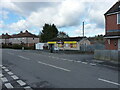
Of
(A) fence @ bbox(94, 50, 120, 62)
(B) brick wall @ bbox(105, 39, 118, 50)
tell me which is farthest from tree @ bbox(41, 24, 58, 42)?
(A) fence @ bbox(94, 50, 120, 62)

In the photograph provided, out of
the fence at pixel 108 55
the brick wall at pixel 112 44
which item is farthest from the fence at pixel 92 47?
the fence at pixel 108 55

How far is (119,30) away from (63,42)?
2272 centimetres

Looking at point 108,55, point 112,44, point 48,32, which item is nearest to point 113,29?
point 112,44

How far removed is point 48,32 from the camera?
6631 cm

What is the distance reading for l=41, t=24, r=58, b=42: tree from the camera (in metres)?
65.9

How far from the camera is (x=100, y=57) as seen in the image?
16062 mm

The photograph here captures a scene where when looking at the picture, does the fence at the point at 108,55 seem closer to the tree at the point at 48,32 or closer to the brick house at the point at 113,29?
the brick house at the point at 113,29

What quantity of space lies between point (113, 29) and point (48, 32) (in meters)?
49.3

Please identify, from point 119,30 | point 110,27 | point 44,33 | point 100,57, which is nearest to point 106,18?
point 110,27

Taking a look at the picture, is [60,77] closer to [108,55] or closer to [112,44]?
[108,55]

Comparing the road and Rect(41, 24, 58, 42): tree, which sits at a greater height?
Rect(41, 24, 58, 42): tree

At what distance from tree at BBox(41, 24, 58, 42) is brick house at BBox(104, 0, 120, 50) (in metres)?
47.2

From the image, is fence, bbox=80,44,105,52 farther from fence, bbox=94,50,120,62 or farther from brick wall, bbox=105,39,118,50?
fence, bbox=94,50,120,62

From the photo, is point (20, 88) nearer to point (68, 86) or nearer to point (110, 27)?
point (68, 86)
